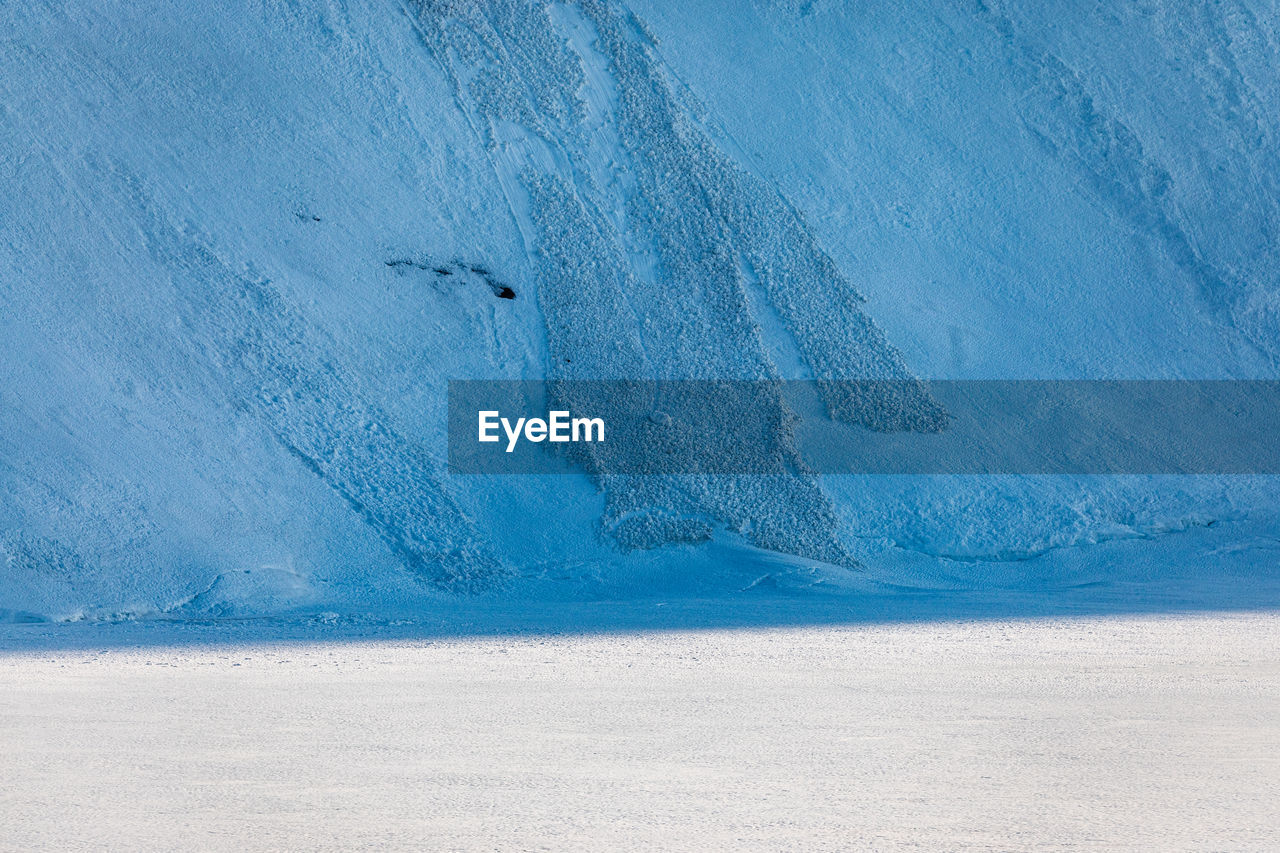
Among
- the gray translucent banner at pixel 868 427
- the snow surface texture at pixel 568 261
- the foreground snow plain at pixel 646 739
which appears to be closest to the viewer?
the foreground snow plain at pixel 646 739

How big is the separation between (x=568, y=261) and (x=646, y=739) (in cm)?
377

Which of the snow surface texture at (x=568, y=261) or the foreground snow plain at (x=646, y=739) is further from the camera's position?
the snow surface texture at (x=568, y=261)

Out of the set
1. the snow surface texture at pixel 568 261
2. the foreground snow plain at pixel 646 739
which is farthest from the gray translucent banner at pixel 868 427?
the foreground snow plain at pixel 646 739

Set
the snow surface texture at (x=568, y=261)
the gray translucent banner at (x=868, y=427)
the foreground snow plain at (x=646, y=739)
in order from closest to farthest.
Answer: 1. the foreground snow plain at (x=646, y=739)
2. the snow surface texture at (x=568, y=261)
3. the gray translucent banner at (x=868, y=427)

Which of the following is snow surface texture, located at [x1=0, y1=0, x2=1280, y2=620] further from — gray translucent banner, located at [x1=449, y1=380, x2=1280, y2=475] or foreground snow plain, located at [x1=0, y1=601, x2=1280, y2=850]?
foreground snow plain, located at [x1=0, y1=601, x2=1280, y2=850]

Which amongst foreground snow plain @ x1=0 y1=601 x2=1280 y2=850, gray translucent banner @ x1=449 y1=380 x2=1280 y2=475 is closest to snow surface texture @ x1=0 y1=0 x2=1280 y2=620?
gray translucent banner @ x1=449 y1=380 x2=1280 y2=475

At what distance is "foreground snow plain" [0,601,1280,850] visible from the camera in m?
2.69

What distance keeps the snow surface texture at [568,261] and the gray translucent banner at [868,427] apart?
3.3 inches

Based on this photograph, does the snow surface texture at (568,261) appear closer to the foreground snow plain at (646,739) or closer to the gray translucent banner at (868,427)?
the gray translucent banner at (868,427)

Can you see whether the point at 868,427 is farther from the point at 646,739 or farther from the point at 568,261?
the point at 646,739

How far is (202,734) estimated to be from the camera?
11.4ft

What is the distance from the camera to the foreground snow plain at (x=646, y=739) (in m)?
2.69

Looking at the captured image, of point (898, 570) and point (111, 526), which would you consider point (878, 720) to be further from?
point (111, 526)

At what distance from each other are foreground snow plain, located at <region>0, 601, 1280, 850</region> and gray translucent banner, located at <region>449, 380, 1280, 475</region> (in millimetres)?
1548
